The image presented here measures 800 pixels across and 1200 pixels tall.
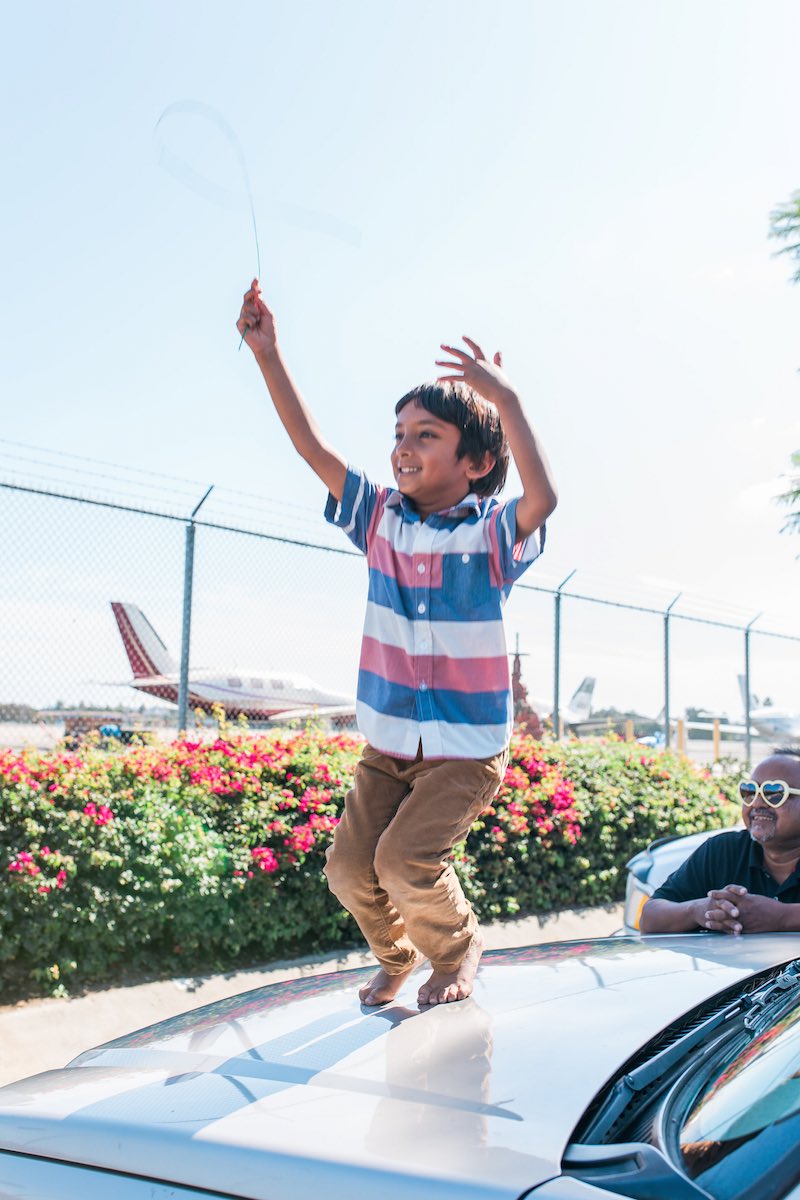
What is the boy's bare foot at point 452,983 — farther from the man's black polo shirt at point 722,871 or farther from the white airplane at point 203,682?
the white airplane at point 203,682

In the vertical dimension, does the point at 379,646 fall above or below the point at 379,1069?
above

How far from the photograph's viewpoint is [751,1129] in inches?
52.5

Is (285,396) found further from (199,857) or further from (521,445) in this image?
(199,857)

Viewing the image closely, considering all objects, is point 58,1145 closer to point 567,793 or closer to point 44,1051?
point 44,1051

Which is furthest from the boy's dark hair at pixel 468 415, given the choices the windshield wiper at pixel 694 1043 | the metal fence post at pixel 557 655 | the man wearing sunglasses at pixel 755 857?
the metal fence post at pixel 557 655

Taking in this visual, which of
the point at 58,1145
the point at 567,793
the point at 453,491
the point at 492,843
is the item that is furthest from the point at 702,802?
the point at 58,1145

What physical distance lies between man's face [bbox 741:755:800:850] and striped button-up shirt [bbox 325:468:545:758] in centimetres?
116

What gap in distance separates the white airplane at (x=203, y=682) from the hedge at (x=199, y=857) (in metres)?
1.71

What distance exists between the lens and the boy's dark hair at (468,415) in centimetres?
279

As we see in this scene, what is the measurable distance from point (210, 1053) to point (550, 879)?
237 inches

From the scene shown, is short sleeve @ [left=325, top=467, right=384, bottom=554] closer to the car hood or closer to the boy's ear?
the boy's ear

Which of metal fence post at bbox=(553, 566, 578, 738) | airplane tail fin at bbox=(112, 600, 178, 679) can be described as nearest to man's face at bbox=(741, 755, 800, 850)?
airplane tail fin at bbox=(112, 600, 178, 679)

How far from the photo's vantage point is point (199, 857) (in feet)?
18.3

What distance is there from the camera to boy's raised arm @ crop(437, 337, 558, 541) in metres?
2.57
